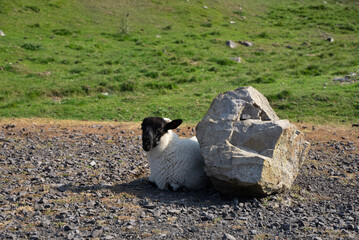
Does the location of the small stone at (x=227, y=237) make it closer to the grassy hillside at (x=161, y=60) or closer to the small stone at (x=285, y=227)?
the small stone at (x=285, y=227)

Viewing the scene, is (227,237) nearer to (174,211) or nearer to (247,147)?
(174,211)

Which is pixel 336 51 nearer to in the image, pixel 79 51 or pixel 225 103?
pixel 79 51

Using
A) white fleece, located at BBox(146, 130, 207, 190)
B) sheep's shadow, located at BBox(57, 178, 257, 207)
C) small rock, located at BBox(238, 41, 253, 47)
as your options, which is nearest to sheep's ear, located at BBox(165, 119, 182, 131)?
white fleece, located at BBox(146, 130, 207, 190)

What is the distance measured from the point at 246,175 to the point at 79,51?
72.3ft

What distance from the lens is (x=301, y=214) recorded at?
7.63 meters

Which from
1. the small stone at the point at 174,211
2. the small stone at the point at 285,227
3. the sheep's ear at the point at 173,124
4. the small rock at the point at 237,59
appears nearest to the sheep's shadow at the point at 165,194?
the small stone at the point at 174,211

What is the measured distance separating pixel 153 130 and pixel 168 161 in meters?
0.79

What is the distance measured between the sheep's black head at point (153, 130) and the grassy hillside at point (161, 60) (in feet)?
24.8

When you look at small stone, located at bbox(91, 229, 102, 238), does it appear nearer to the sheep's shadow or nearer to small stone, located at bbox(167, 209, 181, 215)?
small stone, located at bbox(167, 209, 181, 215)

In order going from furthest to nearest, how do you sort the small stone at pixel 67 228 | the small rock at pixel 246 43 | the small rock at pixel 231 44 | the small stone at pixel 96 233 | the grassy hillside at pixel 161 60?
the small rock at pixel 246 43 < the small rock at pixel 231 44 < the grassy hillside at pixel 161 60 < the small stone at pixel 67 228 < the small stone at pixel 96 233

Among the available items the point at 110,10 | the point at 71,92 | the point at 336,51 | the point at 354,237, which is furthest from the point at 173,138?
the point at 110,10

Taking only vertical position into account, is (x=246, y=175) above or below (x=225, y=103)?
below

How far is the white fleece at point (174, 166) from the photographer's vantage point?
893 cm

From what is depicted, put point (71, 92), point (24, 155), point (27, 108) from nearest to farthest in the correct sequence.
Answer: point (24, 155)
point (27, 108)
point (71, 92)
